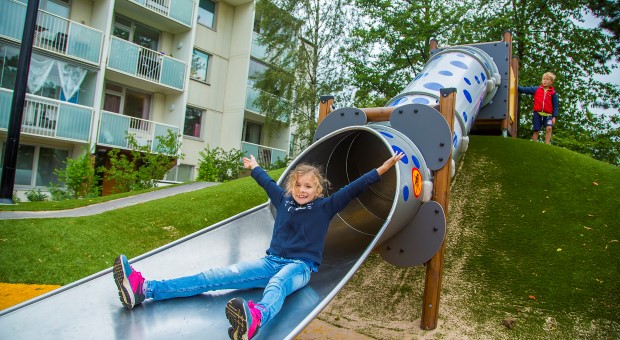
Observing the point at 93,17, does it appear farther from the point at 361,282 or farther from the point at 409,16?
the point at 361,282

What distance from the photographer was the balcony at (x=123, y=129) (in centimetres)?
1435

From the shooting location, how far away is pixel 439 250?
4020 millimetres

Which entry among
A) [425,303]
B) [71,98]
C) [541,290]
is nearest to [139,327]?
[425,303]

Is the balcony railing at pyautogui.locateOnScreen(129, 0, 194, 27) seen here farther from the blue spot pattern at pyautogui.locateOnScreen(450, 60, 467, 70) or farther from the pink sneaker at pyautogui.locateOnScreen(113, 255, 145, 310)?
the pink sneaker at pyautogui.locateOnScreen(113, 255, 145, 310)

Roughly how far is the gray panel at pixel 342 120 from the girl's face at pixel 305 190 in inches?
38.3

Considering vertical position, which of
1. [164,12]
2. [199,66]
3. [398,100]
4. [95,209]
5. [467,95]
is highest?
[164,12]

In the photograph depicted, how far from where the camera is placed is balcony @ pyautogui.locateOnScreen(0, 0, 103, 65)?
12.6 m

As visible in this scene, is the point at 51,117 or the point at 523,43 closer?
the point at 51,117

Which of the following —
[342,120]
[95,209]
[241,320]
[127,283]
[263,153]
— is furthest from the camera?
[263,153]

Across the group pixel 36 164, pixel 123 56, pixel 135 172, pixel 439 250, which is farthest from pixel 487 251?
pixel 123 56

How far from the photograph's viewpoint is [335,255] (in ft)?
12.6

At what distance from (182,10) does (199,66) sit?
2377 millimetres

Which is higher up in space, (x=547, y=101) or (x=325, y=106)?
(x=547, y=101)

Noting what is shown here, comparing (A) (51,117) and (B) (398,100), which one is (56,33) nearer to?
(A) (51,117)
